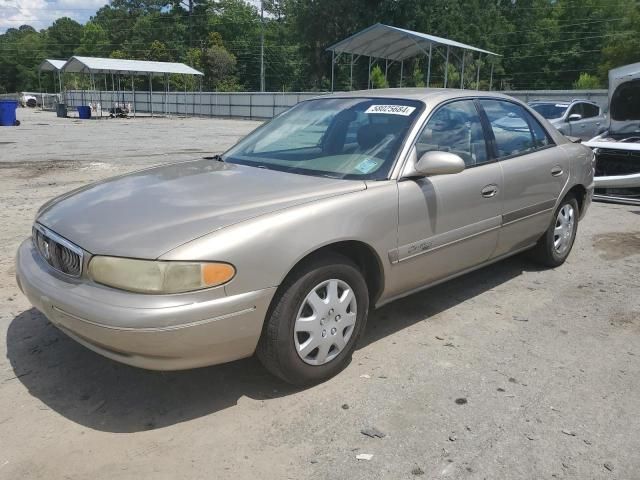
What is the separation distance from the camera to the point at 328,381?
3227mm

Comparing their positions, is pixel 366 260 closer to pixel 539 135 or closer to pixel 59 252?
pixel 59 252

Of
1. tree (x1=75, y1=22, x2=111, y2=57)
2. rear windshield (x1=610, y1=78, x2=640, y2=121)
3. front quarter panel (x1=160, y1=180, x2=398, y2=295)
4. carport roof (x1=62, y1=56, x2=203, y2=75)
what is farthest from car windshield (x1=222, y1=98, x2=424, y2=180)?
tree (x1=75, y1=22, x2=111, y2=57)

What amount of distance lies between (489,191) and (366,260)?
4.09 ft

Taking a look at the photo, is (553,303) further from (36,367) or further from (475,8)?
(475,8)

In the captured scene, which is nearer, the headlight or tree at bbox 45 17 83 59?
the headlight

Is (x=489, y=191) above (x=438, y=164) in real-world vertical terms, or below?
below

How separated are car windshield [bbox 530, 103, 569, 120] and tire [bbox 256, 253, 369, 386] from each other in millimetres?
12568

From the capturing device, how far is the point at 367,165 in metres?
3.54

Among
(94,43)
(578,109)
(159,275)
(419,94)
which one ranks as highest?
(94,43)

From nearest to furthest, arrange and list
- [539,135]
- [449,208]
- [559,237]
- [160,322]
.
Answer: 1. [160,322]
2. [449,208]
3. [539,135]
4. [559,237]

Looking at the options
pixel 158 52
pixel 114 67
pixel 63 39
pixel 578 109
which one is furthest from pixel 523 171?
pixel 63 39

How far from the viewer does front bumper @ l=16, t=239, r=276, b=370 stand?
2.52 meters

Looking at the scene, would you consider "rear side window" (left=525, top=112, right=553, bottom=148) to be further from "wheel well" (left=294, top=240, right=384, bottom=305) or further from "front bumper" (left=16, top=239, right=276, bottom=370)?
"front bumper" (left=16, top=239, right=276, bottom=370)

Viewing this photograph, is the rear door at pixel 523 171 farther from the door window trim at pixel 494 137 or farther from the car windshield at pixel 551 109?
the car windshield at pixel 551 109
